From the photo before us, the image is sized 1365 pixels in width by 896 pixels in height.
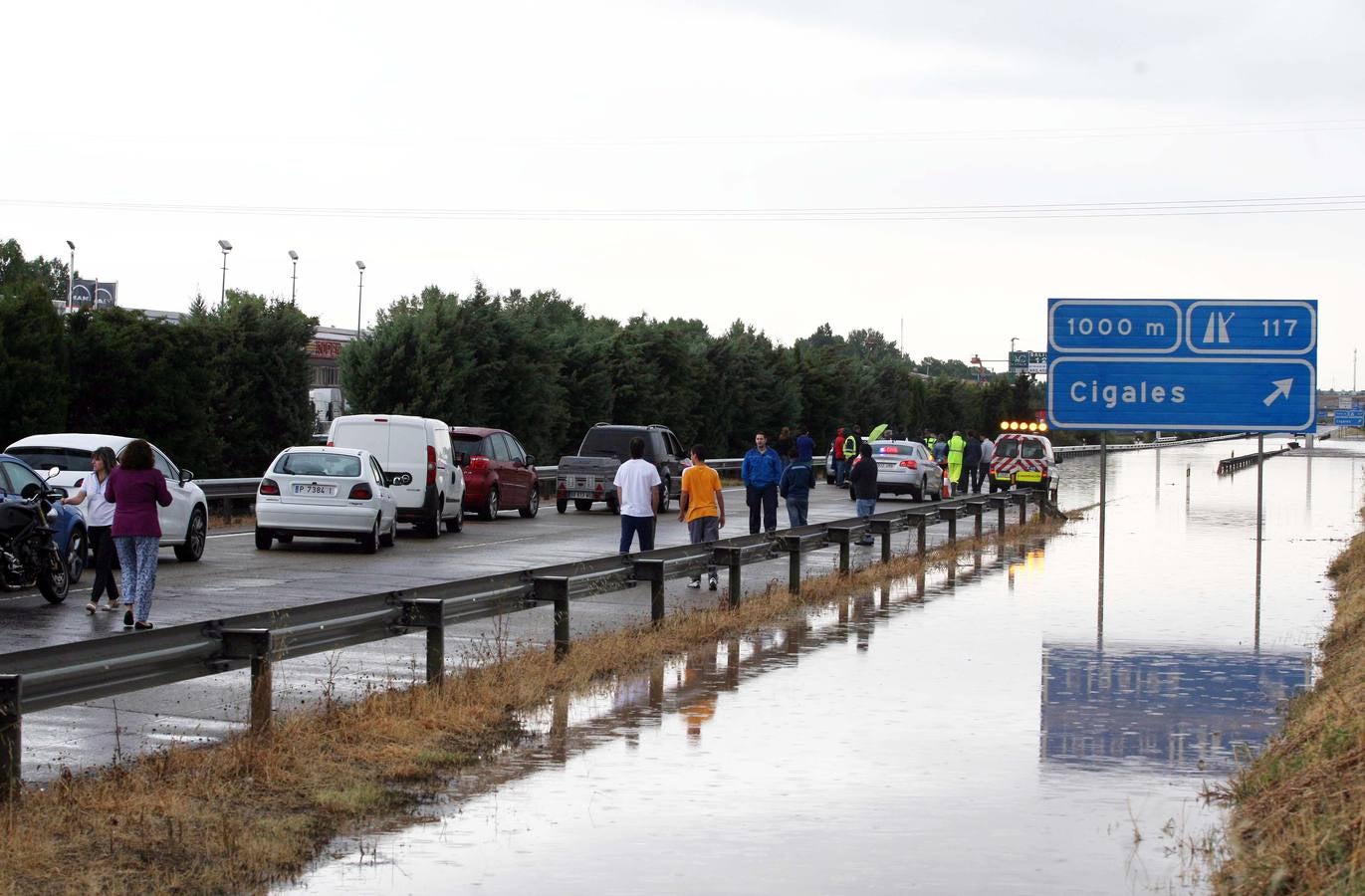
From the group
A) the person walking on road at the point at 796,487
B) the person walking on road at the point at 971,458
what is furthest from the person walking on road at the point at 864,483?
the person walking on road at the point at 971,458

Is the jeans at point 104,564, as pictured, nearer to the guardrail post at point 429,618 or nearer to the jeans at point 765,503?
the guardrail post at point 429,618

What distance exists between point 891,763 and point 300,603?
10.0 metres

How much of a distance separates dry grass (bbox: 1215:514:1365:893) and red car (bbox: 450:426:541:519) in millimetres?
24266

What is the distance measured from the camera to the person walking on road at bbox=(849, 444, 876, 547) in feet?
91.3

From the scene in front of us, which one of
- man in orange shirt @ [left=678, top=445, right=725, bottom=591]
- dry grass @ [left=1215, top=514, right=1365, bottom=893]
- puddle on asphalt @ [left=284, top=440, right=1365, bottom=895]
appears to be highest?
man in orange shirt @ [left=678, top=445, right=725, bottom=591]

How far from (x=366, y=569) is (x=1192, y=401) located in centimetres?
1162

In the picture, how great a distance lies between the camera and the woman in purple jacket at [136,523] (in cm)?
1577

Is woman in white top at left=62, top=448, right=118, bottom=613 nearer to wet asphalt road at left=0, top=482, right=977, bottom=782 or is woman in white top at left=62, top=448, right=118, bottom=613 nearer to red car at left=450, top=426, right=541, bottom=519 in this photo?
wet asphalt road at left=0, top=482, right=977, bottom=782

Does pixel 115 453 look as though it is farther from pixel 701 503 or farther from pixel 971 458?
pixel 971 458

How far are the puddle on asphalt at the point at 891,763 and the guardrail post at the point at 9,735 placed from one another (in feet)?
4.61

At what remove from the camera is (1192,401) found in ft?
85.0

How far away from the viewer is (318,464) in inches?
1035

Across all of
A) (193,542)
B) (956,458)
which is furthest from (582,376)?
(193,542)

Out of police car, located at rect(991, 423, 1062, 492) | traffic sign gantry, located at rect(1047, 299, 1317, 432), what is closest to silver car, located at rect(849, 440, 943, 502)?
police car, located at rect(991, 423, 1062, 492)
